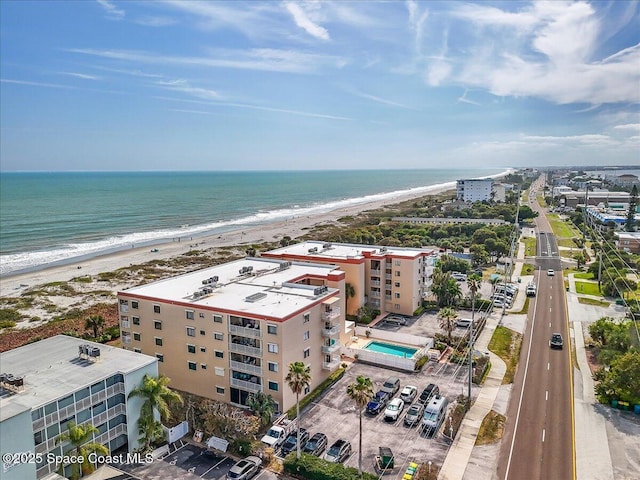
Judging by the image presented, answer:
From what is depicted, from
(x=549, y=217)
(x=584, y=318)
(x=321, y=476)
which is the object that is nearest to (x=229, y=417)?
(x=321, y=476)

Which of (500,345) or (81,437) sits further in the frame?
(500,345)

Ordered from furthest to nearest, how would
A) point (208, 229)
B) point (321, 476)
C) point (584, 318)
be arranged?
point (208, 229), point (584, 318), point (321, 476)

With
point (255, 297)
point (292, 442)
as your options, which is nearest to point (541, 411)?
point (292, 442)

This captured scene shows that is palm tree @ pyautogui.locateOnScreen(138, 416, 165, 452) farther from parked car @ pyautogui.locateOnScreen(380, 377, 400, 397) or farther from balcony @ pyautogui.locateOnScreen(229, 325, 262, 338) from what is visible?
parked car @ pyautogui.locateOnScreen(380, 377, 400, 397)

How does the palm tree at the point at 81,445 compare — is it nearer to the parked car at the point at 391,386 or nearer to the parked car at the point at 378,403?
the parked car at the point at 378,403

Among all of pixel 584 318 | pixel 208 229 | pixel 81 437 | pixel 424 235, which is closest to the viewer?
pixel 81 437

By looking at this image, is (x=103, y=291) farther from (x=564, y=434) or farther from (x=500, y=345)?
(x=564, y=434)
